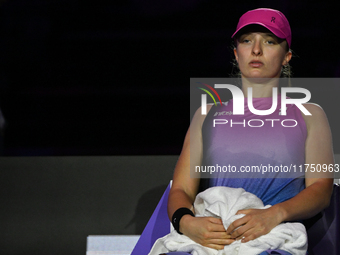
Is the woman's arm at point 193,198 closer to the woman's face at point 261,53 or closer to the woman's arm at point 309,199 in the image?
the woman's arm at point 309,199

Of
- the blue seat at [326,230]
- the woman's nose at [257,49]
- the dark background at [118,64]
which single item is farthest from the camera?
the dark background at [118,64]

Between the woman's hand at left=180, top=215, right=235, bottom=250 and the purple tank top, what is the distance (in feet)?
0.72

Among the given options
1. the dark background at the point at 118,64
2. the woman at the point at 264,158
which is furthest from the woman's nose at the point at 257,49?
the dark background at the point at 118,64

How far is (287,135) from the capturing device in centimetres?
125

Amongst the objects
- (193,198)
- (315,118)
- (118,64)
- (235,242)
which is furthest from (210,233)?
(118,64)

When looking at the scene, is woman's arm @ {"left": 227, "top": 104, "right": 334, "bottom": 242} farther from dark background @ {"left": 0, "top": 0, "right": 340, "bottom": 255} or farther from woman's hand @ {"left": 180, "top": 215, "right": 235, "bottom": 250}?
dark background @ {"left": 0, "top": 0, "right": 340, "bottom": 255}

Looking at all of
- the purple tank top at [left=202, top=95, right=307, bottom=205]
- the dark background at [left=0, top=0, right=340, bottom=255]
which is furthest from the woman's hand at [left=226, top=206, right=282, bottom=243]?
the dark background at [left=0, top=0, right=340, bottom=255]

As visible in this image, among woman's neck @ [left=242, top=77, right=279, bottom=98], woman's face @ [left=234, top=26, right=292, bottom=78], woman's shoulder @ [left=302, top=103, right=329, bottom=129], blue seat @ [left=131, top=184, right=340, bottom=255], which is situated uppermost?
woman's face @ [left=234, top=26, right=292, bottom=78]

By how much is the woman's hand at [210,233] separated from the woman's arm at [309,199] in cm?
2

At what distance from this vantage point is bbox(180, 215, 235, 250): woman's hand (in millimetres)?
1025

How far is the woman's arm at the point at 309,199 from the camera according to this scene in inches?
39.4

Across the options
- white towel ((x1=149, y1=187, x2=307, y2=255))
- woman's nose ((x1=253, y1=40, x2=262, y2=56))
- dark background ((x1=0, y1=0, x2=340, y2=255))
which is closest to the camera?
white towel ((x1=149, y1=187, x2=307, y2=255))

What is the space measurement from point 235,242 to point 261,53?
0.62 metres

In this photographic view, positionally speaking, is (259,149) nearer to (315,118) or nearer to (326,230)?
(315,118)
